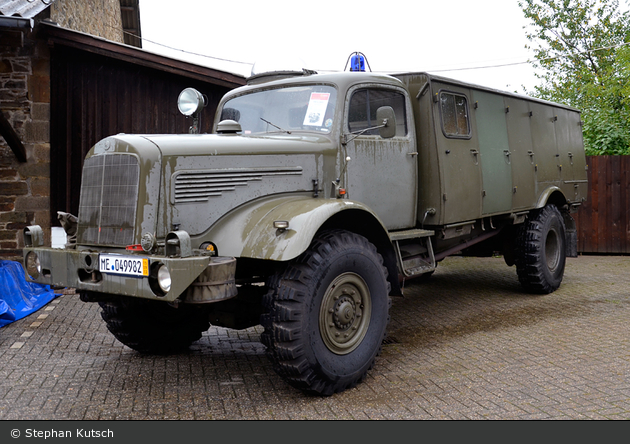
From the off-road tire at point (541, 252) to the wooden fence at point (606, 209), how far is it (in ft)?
15.3

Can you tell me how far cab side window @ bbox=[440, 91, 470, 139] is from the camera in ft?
19.7

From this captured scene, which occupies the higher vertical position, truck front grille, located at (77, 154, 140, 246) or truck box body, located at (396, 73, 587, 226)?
truck box body, located at (396, 73, 587, 226)

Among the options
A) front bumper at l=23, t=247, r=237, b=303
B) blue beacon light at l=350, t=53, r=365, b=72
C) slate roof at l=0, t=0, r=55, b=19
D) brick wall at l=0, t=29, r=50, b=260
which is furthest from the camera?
brick wall at l=0, t=29, r=50, b=260

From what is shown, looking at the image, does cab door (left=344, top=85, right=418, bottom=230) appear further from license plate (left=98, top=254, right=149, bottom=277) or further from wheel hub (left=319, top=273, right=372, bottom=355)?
license plate (left=98, top=254, right=149, bottom=277)

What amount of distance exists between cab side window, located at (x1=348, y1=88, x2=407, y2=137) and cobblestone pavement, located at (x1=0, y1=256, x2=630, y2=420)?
206 cm

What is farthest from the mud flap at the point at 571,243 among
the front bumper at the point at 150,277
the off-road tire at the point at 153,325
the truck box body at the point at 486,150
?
the front bumper at the point at 150,277

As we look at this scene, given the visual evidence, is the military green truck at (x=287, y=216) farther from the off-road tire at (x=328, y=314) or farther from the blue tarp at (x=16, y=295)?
the blue tarp at (x=16, y=295)

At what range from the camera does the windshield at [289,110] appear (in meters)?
4.95

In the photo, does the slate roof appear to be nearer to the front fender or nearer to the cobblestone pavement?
the cobblestone pavement

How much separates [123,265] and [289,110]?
2.13 meters

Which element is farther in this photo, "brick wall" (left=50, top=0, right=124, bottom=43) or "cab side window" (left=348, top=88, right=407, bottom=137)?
"brick wall" (left=50, top=0, right=124, bottom=43)

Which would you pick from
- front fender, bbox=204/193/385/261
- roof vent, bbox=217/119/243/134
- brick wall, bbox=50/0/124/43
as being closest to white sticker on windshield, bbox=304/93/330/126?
roof vent, bbox=217/119/243/134

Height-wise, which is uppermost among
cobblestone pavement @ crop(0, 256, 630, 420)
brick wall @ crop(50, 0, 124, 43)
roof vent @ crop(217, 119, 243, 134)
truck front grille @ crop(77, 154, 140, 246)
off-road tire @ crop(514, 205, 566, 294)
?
brick wall @ crop(50, 0, 124, 43)

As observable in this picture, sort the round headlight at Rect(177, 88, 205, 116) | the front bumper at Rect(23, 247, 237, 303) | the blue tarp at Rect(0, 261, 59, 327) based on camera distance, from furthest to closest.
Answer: the blue tarp at Rect(0, 261, 59, 327), the round headlight at Rect(177, 88, 205, 116), the front bumper at Rect(23, 247, 237, 303)
